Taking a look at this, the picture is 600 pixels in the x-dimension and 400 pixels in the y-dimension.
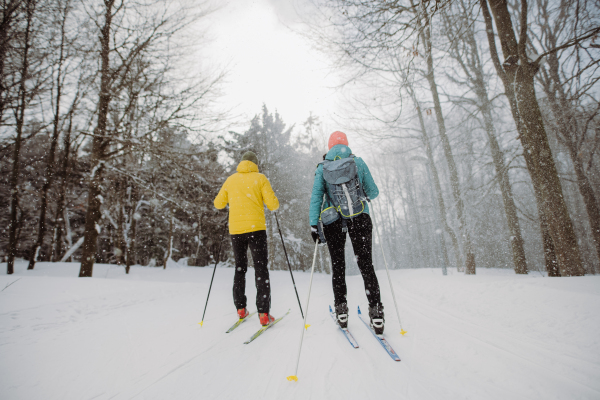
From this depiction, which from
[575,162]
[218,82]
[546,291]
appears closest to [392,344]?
[546,291]

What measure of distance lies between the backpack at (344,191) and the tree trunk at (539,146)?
12.7 feet

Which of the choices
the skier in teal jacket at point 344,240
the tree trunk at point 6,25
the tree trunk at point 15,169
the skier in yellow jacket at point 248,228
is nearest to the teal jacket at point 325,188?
the skier in teal jacket at point 344,240

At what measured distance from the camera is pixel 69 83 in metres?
9.47

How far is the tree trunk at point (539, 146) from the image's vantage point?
13.2 feet

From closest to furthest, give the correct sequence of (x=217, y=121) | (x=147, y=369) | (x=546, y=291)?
1. (x=147, y=369)
2. (x=546, y=291)
3. (x=217, y=121)

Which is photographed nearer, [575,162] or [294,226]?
[575,162]

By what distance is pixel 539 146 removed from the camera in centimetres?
419

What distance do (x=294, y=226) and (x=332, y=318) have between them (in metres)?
14.5

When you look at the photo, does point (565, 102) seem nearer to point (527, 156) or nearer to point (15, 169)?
point (527, 156)

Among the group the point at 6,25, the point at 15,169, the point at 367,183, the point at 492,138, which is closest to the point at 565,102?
the point at 492,138

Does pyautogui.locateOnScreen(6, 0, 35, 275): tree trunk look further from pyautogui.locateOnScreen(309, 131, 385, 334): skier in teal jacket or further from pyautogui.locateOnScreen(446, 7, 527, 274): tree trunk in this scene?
pyautogui.locateOnScreen(446, 7, 527, 274): tree trunk

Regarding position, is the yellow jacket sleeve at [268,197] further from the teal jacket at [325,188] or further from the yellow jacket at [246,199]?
the teal jacket at [325,188]

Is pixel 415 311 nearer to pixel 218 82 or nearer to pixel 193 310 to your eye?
pixel 193 310

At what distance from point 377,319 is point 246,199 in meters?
1.99
